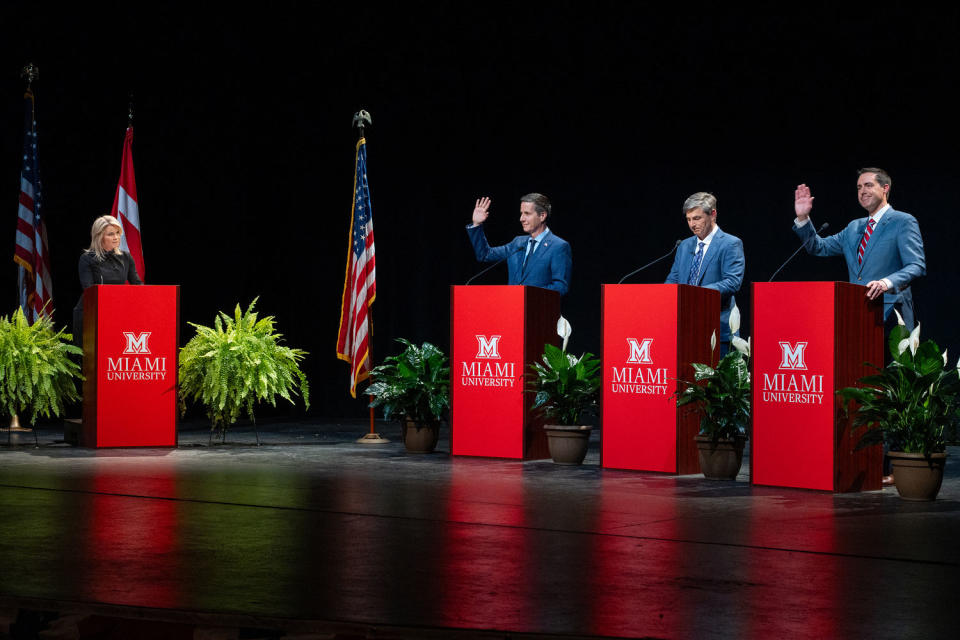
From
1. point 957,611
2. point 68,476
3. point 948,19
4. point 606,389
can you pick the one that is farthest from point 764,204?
point 957,611

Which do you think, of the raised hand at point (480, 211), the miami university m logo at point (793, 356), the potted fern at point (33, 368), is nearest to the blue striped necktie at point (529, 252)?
the raised hand at point (480, 211)

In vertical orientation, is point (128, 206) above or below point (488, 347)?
above

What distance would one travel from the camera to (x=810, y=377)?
5.55 metres

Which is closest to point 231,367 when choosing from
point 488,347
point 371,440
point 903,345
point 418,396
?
point 371,440

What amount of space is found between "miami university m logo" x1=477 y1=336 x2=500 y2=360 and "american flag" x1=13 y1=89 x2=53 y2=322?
376cm

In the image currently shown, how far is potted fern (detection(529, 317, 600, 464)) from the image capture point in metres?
6.55

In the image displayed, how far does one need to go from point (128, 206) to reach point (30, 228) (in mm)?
717

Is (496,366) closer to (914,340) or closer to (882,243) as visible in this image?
(882,243)

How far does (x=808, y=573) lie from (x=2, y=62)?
796cm

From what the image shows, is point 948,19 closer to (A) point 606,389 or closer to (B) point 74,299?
(A) point 606,389

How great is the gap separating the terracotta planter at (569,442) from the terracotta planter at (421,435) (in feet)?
2.76

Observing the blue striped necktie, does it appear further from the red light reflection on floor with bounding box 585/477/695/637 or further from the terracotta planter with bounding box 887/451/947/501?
the terracotta planter with bounding box 887/451/947/501

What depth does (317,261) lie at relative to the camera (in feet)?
34.4

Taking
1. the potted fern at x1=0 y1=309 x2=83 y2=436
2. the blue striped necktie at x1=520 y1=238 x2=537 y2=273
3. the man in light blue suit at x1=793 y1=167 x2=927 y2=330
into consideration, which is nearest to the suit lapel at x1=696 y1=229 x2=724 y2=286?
the man in light blue suit at x1=793 y1=167 x2=927 y2=330
